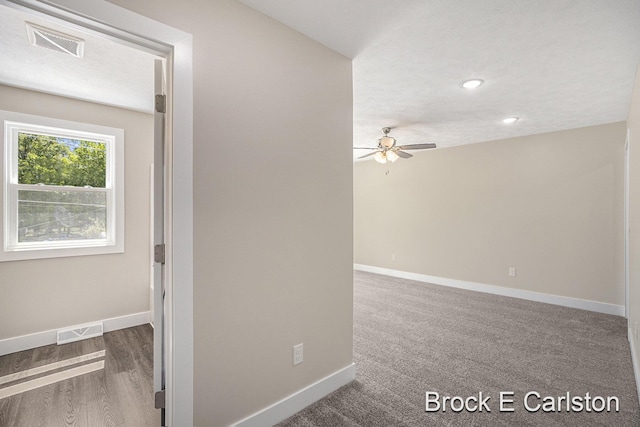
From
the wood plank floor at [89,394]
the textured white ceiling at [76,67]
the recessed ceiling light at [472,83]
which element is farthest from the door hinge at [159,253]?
the recessed ceiling light at [472,83]

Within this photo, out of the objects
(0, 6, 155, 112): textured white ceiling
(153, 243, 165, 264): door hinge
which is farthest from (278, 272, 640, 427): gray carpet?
(0, 6, 155, 112): textured white ceiling

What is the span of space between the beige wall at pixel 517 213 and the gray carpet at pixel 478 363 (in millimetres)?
578

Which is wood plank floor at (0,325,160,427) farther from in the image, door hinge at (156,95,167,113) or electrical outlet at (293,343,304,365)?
door hinge at (156,95,167,113)

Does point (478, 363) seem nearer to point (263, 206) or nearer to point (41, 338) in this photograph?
point (263, 206)

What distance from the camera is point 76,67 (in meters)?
2.53

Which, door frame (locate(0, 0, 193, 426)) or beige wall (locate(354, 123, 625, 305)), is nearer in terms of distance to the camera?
door frame (locate(0, 0, 193, 426))

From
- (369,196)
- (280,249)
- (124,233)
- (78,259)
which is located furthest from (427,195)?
(78,259)

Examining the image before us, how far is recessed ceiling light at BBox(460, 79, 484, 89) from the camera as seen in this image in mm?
2740

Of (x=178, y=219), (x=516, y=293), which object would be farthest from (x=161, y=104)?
(x=516, y=293)

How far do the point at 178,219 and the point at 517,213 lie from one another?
4.94 m

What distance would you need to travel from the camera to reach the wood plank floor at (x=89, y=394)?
77.8 inches

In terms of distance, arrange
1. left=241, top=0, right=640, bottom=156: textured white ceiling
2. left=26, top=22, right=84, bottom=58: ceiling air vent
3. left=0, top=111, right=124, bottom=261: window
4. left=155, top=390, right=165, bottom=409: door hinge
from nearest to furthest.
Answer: left=155, top=390, right=165, bottom=409: door hinge, left=241, top=0, right=640, bottom=156: textured white ceiling, left=26, top=22, right=84, bottom=58: ceiling air vent, left=0, top=111, right=124, bottom=261: window

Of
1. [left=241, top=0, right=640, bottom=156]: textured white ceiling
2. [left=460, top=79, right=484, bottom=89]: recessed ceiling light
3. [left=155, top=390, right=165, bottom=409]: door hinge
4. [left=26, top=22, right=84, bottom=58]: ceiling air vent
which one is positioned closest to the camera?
[left=155, top=390, right=165, bottom=409]: door hinge

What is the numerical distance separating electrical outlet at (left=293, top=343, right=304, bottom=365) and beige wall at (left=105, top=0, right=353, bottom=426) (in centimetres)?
5
